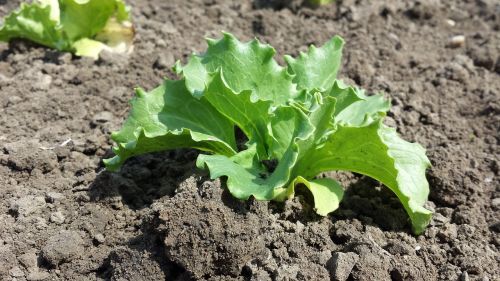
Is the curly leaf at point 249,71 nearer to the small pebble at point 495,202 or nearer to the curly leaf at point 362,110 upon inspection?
the curly leaf at point 362,110

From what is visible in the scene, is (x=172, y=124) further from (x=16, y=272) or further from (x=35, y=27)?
(x=35, y=27)

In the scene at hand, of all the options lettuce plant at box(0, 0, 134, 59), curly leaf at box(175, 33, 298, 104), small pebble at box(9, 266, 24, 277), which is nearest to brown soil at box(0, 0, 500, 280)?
small pebble at box(9, 266, 24, 277)

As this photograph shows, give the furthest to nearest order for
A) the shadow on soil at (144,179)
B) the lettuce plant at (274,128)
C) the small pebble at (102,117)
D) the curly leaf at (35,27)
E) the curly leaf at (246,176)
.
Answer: the curly leaf at (35,27), the small pebble at (102,117), the shadow on soil at (144,179), the lettuce plant at (274,128), the curly leaf at (246,176)

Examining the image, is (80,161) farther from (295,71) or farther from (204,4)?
(204,4)

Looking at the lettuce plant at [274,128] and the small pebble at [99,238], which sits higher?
the lettuce plant at [274,128]

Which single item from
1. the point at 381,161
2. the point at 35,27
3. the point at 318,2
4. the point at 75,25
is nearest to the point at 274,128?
the point at 381,161

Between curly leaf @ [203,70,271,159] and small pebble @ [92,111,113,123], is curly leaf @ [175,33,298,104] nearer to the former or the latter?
curly leaf @ [203,70,271,159]

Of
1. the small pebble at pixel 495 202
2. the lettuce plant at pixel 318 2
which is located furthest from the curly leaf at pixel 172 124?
the lettuce plant at pixel 318 2

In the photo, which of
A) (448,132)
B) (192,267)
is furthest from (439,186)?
(192,267)
